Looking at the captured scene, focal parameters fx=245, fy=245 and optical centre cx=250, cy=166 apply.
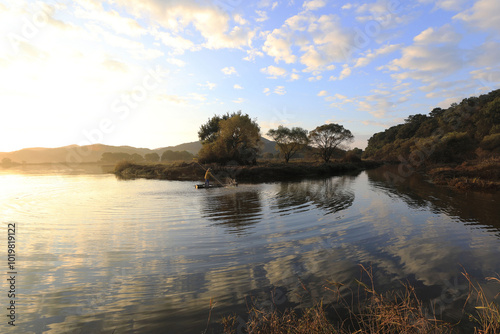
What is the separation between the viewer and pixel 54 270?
8.84m

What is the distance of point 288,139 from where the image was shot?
8225 cm

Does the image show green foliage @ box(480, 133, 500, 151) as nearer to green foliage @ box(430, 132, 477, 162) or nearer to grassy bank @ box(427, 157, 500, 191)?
green foliage @ box(430, 132, 477, 162)

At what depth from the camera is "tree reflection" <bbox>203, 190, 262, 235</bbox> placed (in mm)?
14633

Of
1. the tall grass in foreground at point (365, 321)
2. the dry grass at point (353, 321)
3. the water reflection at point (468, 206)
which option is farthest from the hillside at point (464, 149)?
the dry grass at point (353, 321)

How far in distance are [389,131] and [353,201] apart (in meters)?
157

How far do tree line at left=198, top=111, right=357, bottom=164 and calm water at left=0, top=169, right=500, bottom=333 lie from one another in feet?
145

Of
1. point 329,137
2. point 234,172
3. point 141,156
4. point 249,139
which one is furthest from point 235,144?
point 141,156

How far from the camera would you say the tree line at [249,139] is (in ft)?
205

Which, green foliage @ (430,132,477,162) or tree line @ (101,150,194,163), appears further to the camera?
tree line @ (101,150,194,163)

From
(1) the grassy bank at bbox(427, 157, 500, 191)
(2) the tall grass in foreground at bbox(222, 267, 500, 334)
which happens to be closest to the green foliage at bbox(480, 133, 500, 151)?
(1) the grassy bank at bbox(427, 157, 500, 191)

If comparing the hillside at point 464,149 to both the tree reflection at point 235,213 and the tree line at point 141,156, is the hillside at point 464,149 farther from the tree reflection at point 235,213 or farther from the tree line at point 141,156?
the tree line at point 141,156

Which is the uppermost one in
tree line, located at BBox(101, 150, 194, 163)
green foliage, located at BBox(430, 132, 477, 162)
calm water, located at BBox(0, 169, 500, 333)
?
tree line, located at BBox(101, 150, 194, 163)

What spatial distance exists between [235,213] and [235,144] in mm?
48155

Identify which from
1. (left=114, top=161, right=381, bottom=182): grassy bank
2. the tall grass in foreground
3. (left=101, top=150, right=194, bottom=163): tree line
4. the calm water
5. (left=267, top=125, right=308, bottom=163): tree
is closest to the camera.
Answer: the tall grass in foreground
